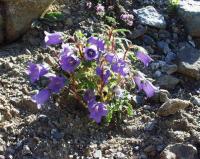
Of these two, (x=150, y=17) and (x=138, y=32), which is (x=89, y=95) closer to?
(x=138, y=32)

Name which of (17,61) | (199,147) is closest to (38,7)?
(17,61)

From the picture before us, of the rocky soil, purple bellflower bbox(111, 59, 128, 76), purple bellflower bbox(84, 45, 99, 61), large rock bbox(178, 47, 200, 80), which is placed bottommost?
the rocky soil

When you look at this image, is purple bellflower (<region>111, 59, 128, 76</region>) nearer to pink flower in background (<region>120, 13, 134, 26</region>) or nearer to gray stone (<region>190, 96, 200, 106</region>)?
gray stone (<region>190, 96, 200, 106</region>)

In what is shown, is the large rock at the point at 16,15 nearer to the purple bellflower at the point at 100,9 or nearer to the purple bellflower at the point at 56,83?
the purple bellflower at the point at 100,9

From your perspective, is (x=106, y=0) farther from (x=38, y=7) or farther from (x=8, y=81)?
(x=8, y=81)

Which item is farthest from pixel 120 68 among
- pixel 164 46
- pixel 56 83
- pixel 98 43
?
pixel 164 46

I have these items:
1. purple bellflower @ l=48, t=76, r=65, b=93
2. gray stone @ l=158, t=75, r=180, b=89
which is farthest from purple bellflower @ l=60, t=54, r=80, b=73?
gray stone @ l=158, t=75, r=180, b=89
